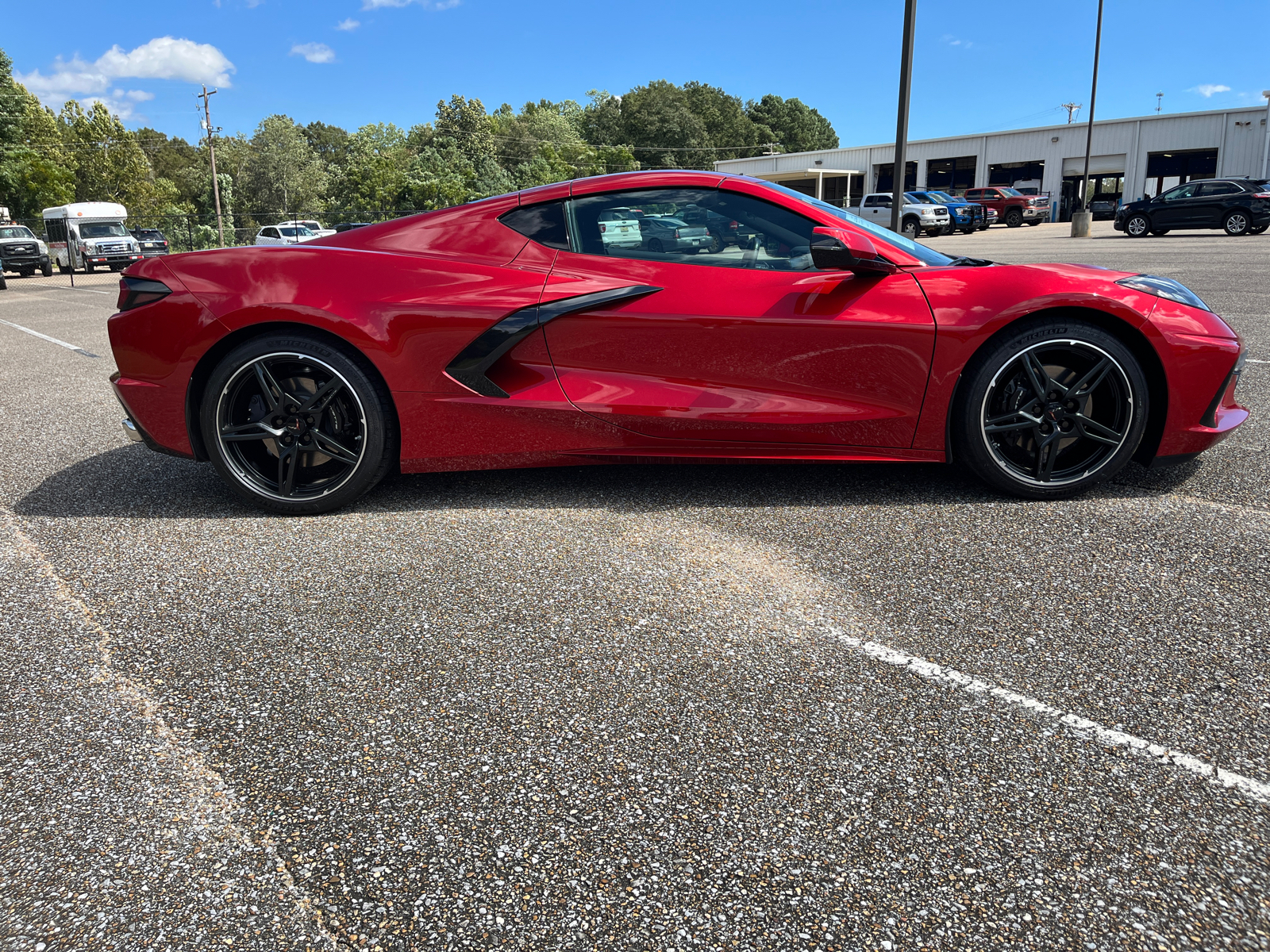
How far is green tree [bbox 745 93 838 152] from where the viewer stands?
455ft

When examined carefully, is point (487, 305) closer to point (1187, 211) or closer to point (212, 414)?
point (212, 414)

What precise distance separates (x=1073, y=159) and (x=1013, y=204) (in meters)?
15.6

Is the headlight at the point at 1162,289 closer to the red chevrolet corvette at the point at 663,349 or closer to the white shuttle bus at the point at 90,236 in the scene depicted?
the red chevrolet corvette at the point at 663,349

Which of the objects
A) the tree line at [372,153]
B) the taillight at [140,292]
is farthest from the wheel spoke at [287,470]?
the tree line at [372,153]

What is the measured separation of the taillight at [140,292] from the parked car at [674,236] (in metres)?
2.00

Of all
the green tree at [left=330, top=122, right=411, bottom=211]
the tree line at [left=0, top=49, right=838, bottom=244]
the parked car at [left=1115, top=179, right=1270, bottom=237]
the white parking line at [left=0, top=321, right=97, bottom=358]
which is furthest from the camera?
the green tree at [left=330, top=122, right=411, bottom=211]

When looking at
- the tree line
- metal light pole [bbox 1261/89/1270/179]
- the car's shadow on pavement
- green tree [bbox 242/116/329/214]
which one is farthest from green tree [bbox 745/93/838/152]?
the car's shadow on pavement

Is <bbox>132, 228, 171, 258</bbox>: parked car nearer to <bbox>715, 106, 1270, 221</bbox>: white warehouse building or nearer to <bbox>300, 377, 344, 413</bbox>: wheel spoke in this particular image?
<bbox>715, 106, 1270, 221</bbox>: white warehouse building

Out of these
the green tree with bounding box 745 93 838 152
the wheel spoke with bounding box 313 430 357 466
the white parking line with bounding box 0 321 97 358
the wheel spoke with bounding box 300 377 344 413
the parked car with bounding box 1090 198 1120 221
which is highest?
the green tree with bounding box 745 93 838 152

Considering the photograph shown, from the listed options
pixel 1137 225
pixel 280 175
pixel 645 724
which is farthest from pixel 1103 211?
pixel 280 175

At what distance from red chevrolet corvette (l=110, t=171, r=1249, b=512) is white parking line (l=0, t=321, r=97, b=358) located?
690cm

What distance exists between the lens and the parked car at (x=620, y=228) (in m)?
3.80

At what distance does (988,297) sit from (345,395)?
2624mm

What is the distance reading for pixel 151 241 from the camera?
132 feet
